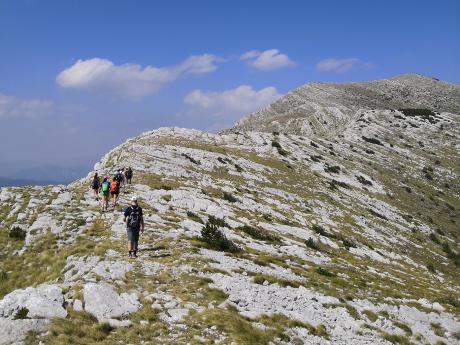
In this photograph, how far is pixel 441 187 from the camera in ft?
216

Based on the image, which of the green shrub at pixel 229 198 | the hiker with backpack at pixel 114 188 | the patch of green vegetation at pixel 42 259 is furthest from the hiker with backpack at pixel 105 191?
the green shrub at pixel 229 198

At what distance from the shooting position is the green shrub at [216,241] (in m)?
23.2

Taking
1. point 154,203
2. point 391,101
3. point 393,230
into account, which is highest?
point 391,101

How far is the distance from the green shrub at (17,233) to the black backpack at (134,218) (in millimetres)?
8207

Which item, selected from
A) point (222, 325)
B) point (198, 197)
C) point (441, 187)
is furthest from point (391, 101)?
point (222, 325)

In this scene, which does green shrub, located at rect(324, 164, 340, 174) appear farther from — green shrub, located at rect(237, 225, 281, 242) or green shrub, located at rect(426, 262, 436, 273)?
green shrub, located at rect(237, 225, 281, 242)

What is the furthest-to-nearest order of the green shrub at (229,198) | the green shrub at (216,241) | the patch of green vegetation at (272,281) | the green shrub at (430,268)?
the green shrub at (229,198), the green shrub at (430,268), the green shrub at (216,241), the patch of green vegetation at (272,281)

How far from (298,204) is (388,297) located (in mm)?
22070

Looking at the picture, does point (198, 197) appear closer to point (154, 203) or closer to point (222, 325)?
point (154, 203)

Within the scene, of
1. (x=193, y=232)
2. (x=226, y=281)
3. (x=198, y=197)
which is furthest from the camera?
(x=198, y=197)

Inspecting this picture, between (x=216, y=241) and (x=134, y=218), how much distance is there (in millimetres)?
5262

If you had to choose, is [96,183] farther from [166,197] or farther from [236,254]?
[236,254]

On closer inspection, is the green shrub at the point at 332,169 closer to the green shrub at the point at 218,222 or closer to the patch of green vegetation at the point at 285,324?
the green shrub at the point at 218,222

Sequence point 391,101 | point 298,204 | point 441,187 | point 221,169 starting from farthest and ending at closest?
point 391,101 < point 441,187 < point 221,169 < point 298,204
